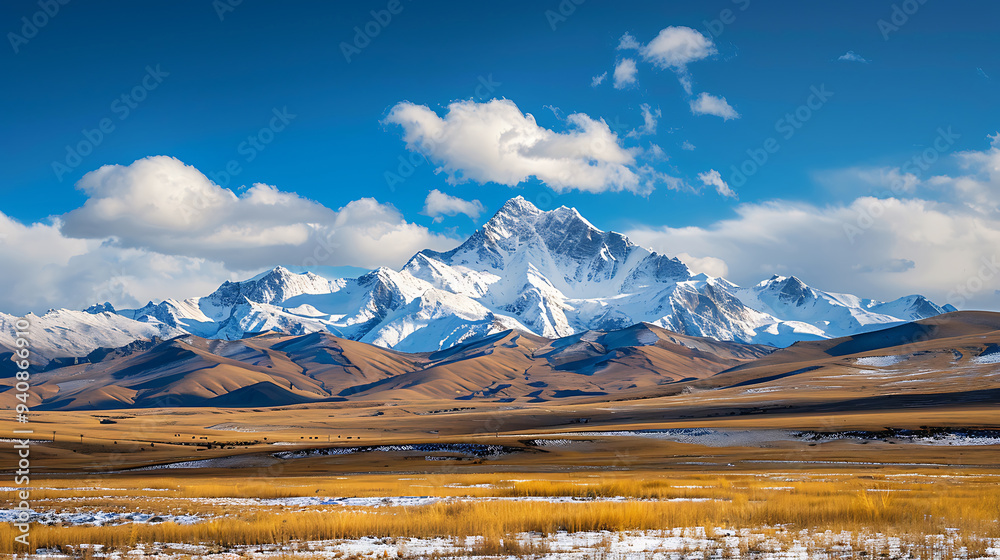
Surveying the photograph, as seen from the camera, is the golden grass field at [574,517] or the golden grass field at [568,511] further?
the golden grass field at [574,517]

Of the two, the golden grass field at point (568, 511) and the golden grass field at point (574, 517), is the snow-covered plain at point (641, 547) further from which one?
the golden grass field at point (574, 517)

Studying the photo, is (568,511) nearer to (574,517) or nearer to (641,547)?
(574,517)

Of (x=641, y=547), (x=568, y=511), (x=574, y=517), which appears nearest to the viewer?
(x=641, y=547)

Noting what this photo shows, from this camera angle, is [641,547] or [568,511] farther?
[568,511]

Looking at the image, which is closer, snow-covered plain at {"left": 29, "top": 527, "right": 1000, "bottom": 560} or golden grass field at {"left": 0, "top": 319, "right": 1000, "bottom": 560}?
snow-covered plain at {"left": 29, "top": 527, "right": 1000, "bottom": 560}

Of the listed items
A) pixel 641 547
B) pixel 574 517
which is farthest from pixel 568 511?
pixel 641 547

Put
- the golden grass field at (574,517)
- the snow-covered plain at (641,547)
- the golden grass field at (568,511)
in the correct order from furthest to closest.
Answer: the golden grass field at (574,517) → the golden grass field at (568,511) → the snow-covered plain at (641,547)

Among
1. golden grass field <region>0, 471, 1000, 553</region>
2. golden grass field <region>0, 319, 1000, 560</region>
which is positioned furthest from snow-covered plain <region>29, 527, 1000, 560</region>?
golden grass field <region>0, 471, 1000, 553</region>

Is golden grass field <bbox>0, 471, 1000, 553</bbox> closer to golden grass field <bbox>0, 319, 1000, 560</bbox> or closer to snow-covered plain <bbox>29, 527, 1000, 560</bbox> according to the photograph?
golden grass field <bbox>0, 319, 1000, 560</bbox>

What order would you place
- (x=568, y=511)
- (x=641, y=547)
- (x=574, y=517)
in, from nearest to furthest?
1. (x=641, y=547)
2. (x=574, y=517)
3. (x=568, y=511)

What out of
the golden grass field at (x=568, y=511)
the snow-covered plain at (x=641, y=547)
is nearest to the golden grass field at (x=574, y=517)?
the golden grass field at (x=568, y=511)

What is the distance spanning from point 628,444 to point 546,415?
8491 cm

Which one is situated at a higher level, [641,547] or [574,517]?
[574,517]

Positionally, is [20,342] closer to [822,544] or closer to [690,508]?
[690,508]
